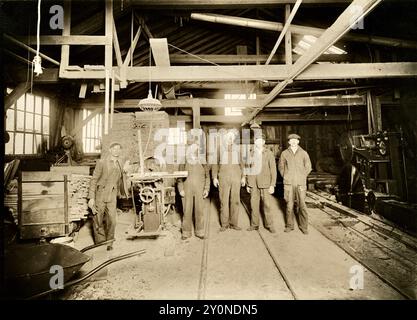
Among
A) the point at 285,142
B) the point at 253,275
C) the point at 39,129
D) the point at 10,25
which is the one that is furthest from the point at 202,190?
the point at 285,142

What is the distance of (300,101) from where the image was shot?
856 cm

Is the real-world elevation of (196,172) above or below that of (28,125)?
below

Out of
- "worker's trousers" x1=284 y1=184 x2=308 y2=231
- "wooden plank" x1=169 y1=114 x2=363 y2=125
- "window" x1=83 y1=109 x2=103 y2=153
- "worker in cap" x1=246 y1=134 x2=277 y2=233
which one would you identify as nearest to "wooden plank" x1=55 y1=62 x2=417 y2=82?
"worker in cap" x1=246 y1=134 x2=277 y2=233

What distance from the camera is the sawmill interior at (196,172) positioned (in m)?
3.72

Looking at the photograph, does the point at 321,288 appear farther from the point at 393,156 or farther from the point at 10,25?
the point at 10,25

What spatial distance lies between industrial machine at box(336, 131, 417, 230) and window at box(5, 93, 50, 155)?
384 inches

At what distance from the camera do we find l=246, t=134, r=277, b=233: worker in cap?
600 cm

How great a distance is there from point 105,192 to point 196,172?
1890 mm

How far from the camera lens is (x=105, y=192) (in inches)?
197

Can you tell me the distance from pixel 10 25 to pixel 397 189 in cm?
1024

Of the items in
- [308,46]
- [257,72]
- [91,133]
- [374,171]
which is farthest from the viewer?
[91,133]

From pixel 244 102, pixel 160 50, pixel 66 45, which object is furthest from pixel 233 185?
pixel 66 45

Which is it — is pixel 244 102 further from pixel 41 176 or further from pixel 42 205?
pixel 42 205

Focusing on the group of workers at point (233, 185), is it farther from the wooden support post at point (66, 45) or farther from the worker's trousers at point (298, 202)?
the wooden support post at point (66, 45)
